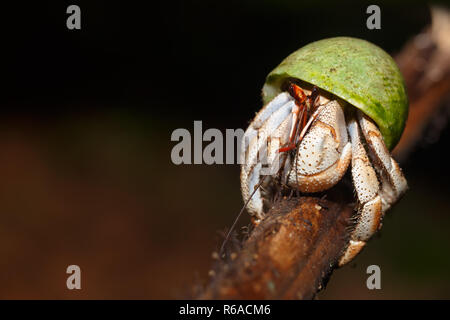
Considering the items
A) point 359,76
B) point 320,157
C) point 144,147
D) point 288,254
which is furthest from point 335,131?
point 144,147

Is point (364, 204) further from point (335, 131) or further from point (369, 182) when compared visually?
point (335, 131)

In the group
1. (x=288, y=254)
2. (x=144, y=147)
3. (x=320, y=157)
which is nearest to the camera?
(x=288, y=254)

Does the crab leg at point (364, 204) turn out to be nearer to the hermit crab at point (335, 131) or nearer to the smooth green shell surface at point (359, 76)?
the hermit crab at point (335, 131)

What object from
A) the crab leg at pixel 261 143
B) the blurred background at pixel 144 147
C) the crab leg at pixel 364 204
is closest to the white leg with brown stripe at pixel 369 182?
the crab leg at pixel 364 204

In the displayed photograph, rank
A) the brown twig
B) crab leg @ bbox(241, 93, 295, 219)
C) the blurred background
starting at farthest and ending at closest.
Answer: the blurred background, crab leg @ bbox(241, 93, 295, 219), the brown twig

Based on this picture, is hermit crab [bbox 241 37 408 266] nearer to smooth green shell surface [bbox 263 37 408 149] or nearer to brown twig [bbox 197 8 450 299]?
smooth green shell surface [bbox 263 37 408 149]

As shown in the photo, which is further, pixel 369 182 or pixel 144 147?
pixel 144 147

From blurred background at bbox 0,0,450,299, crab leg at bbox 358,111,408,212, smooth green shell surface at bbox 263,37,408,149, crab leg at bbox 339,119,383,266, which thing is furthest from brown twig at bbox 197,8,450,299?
blurred background at bbox 0,0,450,299

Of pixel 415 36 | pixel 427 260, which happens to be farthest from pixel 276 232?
pixel 427 260
